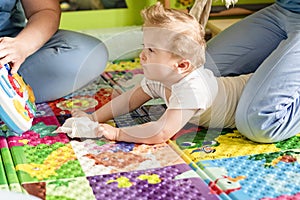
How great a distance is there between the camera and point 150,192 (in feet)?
2.97

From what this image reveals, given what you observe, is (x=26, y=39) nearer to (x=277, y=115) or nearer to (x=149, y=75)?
(x=149, y=75)

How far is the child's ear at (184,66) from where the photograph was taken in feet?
3.61

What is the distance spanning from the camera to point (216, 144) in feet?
3.62

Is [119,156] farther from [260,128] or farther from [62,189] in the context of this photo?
[260,128]

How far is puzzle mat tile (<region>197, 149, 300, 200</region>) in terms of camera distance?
904 mm

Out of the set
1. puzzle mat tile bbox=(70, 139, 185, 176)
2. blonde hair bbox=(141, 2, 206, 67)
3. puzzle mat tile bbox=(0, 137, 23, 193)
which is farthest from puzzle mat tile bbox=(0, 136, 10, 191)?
blonde hair bbox=(141, 2, 206, 67)

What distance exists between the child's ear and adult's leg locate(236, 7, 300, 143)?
13 cm

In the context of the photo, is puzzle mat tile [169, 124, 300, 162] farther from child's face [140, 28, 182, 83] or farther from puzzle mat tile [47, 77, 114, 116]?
A: puzzle mat tile [47, 77, 114, 116]

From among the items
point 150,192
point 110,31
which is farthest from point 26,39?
point 110,31

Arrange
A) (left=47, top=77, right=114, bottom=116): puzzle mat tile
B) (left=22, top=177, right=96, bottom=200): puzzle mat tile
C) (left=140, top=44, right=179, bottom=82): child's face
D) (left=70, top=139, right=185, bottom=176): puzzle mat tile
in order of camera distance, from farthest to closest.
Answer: (left=47, top=77, right=114, bottom=116): puzzle mat tile
(left=140, top=44, right=179, bottom=82): child's face
(left=70, top=139, right=185, bottom=176): puzzle mat tile
(left=22, top=177, right=96, bottom=200): puzzle mat tile

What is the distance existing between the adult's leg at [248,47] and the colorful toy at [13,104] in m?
0.45

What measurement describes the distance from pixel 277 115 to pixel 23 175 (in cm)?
50

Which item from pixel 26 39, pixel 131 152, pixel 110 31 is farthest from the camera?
pixel 110 31

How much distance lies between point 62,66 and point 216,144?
0.48m
